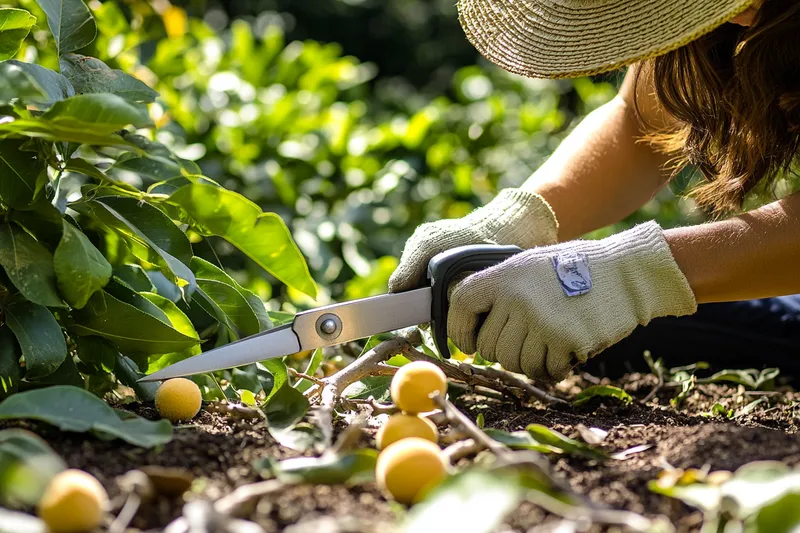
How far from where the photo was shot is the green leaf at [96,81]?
3.82ft

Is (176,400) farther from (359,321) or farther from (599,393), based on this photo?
(599,393)

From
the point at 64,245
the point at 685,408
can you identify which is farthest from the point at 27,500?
the point at 685,408

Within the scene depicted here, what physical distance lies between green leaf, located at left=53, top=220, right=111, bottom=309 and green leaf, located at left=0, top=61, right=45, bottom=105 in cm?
16

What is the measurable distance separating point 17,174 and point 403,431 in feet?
1.79

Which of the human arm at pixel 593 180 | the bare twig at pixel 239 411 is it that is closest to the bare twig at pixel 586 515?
the bare twig at pixel 239 411

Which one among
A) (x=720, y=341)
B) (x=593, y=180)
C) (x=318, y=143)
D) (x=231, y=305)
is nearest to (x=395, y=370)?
(x=231, y=305)

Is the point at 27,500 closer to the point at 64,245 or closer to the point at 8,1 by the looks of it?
the point at 64,245

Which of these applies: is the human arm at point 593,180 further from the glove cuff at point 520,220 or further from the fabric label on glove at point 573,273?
the fabric label on glove at point 573,273

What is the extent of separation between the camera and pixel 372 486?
77 centimetres

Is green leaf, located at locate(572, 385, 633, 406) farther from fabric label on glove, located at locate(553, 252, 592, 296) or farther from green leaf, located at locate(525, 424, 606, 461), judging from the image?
green leaf, located at locate(525, 424, 606, 461)

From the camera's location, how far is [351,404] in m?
1.12

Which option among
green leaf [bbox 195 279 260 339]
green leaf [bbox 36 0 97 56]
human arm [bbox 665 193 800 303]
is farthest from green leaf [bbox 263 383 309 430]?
human arm [bbox 665 193 800 303]

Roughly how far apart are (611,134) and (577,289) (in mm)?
738

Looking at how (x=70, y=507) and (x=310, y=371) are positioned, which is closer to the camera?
(x=70, y=507)
